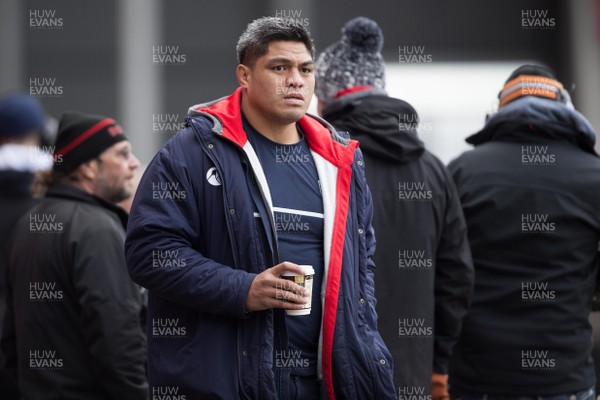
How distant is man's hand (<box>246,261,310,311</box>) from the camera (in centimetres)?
352

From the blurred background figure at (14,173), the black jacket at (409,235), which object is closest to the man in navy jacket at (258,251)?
the black jacket at (409,235)

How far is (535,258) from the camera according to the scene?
491 cm

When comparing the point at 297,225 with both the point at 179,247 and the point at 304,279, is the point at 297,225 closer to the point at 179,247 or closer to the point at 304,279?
the point at 304,279

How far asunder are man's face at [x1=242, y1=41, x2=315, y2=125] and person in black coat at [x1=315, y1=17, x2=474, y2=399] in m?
1.03

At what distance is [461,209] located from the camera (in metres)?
5.03

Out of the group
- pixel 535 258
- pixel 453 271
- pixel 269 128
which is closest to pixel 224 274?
pixel 269 128

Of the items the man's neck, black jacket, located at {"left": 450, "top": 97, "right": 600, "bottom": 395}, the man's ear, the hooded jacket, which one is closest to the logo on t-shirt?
the hooded jacket

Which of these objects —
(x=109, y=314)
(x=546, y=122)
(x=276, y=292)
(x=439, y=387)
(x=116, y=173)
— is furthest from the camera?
(x=116, y=173)

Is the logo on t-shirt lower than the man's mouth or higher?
lower

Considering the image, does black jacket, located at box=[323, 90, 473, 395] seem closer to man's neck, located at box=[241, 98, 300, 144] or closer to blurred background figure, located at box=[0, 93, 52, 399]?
man's neck, located at box=[241, 98, 300, 144]

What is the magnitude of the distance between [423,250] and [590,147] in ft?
2.97

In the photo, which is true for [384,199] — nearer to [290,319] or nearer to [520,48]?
[290,319]

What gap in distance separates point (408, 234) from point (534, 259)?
580 millimetres

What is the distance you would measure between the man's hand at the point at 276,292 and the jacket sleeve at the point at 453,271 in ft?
5.18
